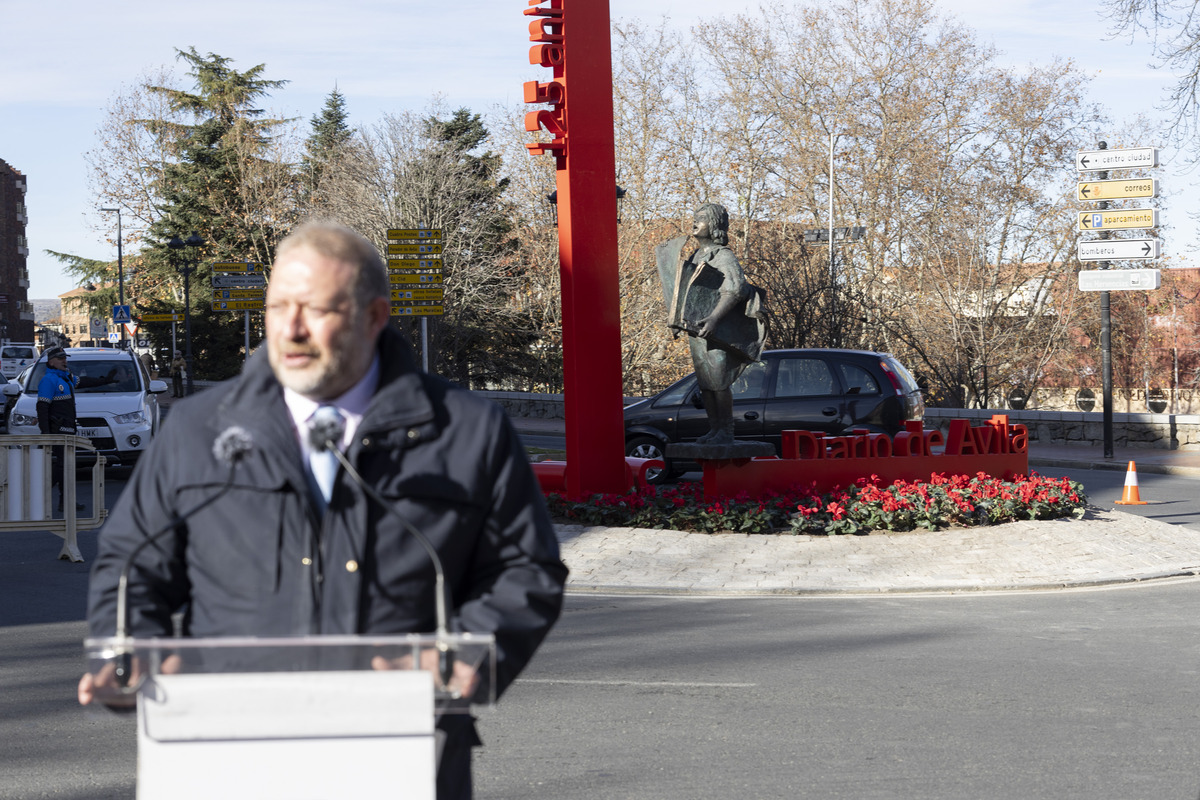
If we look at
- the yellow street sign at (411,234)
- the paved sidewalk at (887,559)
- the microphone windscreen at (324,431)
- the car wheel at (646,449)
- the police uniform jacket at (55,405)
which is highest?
the yellow street sign at (411,234)

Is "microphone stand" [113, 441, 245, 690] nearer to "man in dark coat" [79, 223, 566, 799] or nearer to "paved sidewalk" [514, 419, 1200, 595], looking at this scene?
"man in dark coat" [79, 223, 566, 799]

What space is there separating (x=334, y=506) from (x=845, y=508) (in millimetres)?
10902

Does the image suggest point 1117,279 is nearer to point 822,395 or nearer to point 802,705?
point 822,395

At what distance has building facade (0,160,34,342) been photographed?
11149 cm

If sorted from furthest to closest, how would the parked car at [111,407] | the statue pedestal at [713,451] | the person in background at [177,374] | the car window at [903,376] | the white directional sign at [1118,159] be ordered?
the person in background at [177,374] → the white directional sign at [1118,159] → the parked car at [111,407] → the car window at [903,376] → the statue pedestal at [713,451]

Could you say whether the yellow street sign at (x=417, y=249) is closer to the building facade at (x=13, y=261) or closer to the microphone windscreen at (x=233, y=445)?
the microphone windscreen at (x=233, y=445)

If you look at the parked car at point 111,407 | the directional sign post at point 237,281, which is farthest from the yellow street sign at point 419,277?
the parked car at point 111,407

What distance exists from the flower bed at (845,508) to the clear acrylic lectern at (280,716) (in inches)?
409

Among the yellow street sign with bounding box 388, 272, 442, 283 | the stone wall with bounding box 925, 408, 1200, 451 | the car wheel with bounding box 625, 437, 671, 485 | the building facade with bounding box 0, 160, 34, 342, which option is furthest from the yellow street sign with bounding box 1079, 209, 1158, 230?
the building facade with bounding box 0, 160, 34, 342

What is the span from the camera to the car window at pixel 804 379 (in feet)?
51.4

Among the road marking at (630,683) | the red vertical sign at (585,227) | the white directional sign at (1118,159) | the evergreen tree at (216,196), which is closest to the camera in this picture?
the road marking at (630,683)

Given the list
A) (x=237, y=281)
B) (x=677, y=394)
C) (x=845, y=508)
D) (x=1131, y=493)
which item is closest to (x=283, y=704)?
(x=845, y=508)

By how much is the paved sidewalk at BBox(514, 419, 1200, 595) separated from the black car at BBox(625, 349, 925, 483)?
9.68 feet

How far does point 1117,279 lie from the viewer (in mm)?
20203
